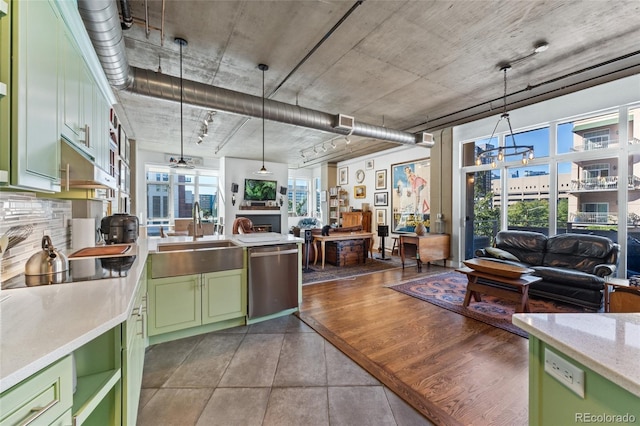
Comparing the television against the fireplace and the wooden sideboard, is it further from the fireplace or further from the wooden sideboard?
the wooden sideboard

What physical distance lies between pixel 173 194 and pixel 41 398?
30.9ft

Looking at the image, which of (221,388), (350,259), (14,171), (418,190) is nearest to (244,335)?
(221,388)

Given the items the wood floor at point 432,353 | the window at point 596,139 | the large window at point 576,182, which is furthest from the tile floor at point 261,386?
the window at point 596,139

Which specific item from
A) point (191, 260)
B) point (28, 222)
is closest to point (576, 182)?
point (191, 260)

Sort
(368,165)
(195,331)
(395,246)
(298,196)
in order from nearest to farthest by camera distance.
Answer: (195,331) < (395,246) < (368,165) < (298,196)

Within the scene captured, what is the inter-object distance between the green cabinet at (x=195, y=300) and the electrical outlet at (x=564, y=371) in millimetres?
2635

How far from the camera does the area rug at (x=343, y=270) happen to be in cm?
505

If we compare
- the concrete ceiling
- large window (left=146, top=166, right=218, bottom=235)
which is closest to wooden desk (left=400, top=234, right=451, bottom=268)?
the concrete ceiling

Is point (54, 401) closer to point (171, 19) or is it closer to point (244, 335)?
point (244, 335)

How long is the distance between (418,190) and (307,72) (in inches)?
190

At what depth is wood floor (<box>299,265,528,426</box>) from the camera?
1832 millimetres

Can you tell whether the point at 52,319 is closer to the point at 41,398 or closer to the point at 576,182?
the point at 41,398

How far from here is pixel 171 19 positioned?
2.65 m

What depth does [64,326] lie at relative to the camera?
97 cm
